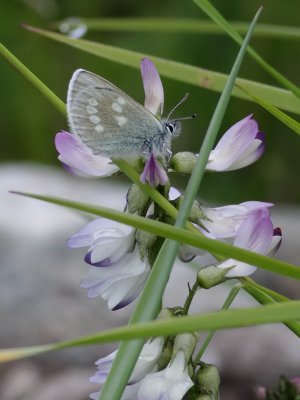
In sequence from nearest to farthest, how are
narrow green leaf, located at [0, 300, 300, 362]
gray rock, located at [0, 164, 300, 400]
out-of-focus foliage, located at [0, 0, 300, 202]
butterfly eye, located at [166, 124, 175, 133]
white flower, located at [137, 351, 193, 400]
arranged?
narrow green leaf, located at [0, 300, 300, 362], white flower, located at [137, 351, 193, 400], butterfly eye, located at [166, 124, 175, 133], gray rock, located at [0, 164, 300, 400], out-of-focus foliage, located at [0, 0, 300, 202]

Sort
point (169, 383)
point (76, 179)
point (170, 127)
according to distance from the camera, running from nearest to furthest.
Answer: point (169, 383) < point (170, 127) < point (76, 179)

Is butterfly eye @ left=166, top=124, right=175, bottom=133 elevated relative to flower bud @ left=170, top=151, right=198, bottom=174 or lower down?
elevated

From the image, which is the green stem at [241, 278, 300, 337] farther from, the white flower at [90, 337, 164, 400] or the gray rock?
the gray rock

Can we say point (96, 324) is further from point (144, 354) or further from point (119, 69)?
point (144, 354)

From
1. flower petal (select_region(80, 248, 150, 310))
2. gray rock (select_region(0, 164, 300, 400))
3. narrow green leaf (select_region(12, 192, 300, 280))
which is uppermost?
narrow green leaf (select_region(12, 192, 300, 280))

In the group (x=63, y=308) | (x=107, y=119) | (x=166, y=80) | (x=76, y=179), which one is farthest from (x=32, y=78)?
(x=166, y=80)

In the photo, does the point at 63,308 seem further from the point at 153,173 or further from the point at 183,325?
the point at 183,325

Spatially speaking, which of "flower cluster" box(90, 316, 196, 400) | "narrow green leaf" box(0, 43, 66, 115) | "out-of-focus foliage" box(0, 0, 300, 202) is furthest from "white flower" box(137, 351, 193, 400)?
"out-of-focus foliage" box(0, 0, 300, 202)
